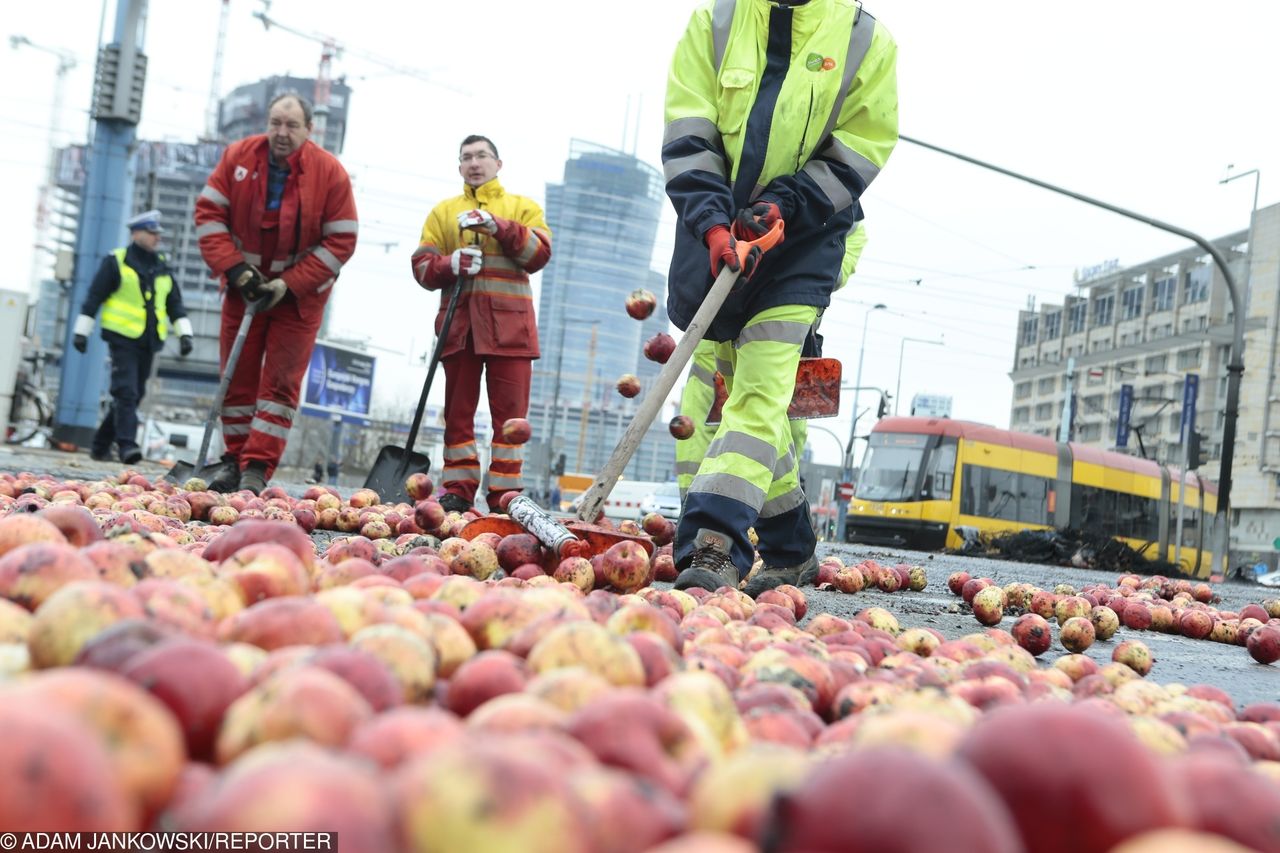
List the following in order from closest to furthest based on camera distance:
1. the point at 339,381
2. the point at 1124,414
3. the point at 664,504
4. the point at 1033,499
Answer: the point at 1033,499, the point at 664,504, the point at 339,381, the point at 1124,414

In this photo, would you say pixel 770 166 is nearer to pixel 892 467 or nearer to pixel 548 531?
pixel 548 531

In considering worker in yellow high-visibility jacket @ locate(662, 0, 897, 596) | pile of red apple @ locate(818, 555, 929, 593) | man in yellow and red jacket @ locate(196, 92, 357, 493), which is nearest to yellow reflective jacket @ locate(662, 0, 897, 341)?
worker in yellow high-visibility jacket @ locate(662, 0, 897, 596)

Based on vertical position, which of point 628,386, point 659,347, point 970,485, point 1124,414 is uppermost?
point 1124,414

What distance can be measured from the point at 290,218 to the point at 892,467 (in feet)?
75.3

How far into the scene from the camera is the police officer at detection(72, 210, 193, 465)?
11.4 m

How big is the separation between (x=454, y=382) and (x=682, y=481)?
248cm

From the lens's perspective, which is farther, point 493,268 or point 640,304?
point 493,268

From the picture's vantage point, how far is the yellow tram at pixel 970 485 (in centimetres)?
2791

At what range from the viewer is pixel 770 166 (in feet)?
15.7

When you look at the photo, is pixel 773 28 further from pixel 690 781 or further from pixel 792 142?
pixel 690 781

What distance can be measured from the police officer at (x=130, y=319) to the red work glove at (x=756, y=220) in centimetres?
805

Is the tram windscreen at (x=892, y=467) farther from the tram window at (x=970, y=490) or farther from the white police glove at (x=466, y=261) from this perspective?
the white police glove at (x=466, y=261)

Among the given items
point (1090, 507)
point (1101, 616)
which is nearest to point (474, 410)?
point (1101, 616)

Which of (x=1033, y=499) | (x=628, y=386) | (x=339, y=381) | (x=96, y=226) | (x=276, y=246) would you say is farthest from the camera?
(x=339, y=381)
